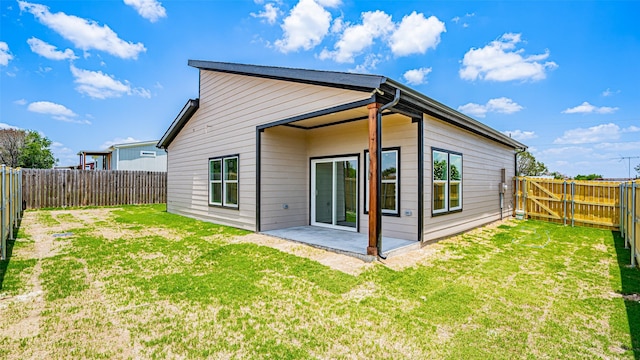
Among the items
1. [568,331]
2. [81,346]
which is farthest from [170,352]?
[568,331]

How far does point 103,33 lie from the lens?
10898mm

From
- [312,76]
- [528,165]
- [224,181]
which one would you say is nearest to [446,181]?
[312,76]

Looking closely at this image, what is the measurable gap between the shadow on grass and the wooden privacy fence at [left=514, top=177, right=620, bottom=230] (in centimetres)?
360

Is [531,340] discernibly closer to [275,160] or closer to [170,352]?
[170,352]

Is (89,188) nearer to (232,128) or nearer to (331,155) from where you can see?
(232,128)

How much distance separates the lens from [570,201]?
9.60 m

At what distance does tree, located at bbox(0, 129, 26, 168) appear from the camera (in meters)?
23.8

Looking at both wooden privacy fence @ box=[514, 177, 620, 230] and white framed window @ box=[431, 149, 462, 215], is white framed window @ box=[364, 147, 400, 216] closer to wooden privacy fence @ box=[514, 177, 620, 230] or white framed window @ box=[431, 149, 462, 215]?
white framed window @ box=[431, 149, 462, 215]

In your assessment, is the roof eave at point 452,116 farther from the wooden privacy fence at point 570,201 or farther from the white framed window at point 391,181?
the wooden privacy fence at point 570,201

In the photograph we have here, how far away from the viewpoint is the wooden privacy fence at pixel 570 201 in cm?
891

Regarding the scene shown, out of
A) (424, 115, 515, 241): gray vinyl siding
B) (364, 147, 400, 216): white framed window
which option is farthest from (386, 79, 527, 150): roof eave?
(364, 147, 400, 216): white framed window

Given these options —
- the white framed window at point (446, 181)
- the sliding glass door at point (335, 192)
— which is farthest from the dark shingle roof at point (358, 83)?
the sliding glass door at point (335, 192)

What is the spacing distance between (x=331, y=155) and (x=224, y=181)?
336 cm

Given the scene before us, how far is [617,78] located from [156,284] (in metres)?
23.8
